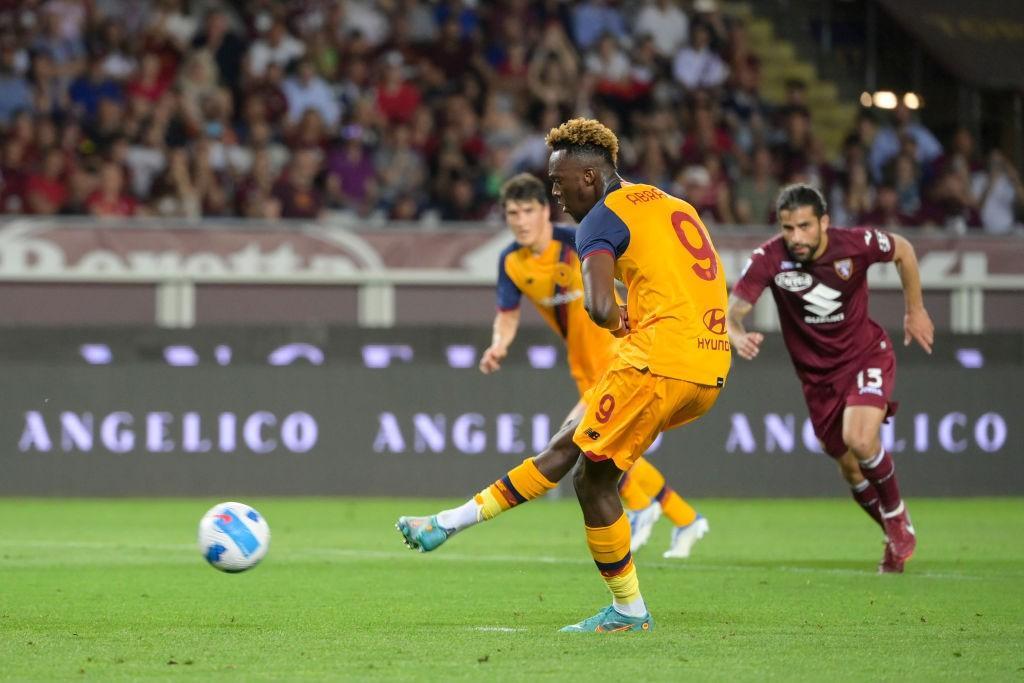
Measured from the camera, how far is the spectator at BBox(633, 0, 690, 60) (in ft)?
70.9

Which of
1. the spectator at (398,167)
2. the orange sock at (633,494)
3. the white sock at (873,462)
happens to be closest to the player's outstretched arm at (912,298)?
the white sock at (873,462)

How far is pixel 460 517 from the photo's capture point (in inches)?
284

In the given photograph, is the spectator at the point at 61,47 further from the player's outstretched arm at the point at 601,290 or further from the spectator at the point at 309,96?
the player's outstretched arm at the point at 601,290

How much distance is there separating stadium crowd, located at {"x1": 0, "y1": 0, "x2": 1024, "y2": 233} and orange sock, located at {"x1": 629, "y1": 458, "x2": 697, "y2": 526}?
7390 millimetres

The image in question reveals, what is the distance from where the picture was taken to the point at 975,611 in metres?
8.00

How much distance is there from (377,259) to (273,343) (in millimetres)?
1308

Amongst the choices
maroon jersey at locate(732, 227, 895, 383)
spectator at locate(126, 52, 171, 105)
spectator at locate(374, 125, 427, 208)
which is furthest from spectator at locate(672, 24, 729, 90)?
maroon jersey at locate(732, 227, 895, 383)

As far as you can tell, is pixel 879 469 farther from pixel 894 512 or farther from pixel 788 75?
pixel 788 75

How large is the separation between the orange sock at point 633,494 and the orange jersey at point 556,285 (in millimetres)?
655

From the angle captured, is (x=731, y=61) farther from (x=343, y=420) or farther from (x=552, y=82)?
(x=343, y=420)

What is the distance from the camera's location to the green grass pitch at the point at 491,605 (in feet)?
20.5

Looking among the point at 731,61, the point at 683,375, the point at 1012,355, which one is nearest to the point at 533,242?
the point at 683,375

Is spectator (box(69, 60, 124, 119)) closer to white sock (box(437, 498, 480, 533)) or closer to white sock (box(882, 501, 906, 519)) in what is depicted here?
white sock (box(882, 501, 906, 519))

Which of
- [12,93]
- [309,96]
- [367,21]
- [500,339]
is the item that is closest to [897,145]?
[367,21]
